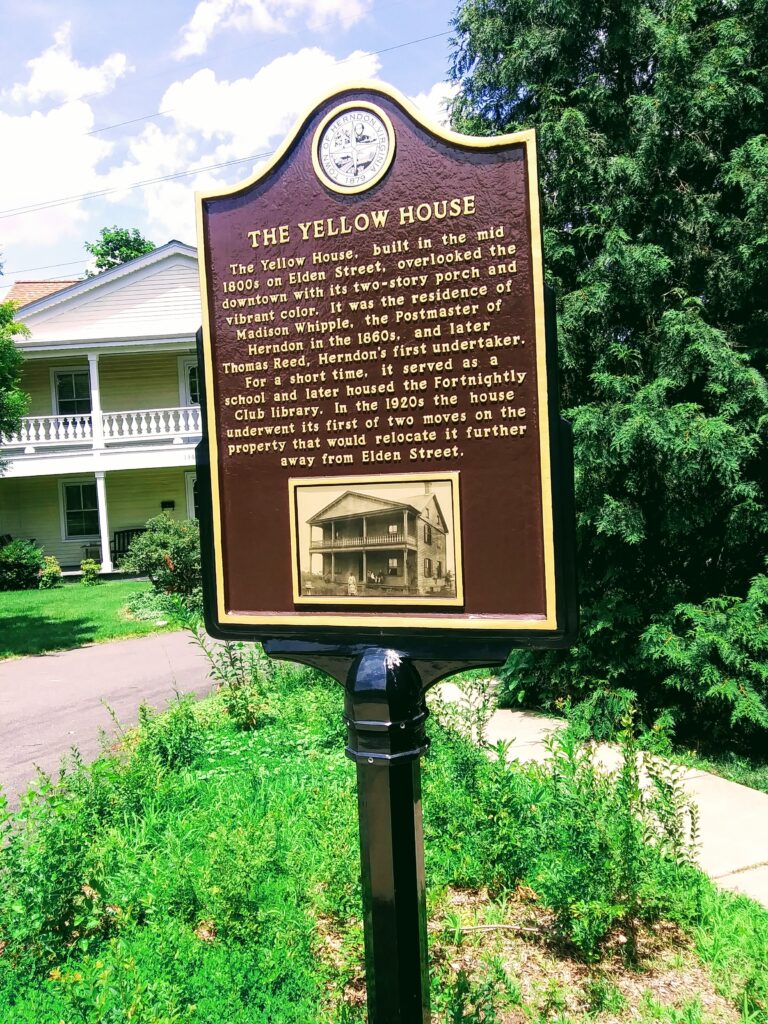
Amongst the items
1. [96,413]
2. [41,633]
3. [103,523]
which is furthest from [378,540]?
[96,413]

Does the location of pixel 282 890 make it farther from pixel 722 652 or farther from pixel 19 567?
pixel 19 567

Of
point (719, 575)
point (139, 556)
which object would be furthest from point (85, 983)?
point (139, 556)

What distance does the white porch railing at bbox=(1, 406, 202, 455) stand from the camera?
63.8ft

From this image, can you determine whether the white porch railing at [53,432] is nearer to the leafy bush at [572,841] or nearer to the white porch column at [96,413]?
the white porch column at [96,413]

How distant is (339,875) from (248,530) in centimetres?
172

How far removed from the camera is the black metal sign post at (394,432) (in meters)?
2.44

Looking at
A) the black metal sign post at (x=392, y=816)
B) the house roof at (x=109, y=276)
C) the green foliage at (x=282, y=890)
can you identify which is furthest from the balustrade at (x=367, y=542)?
the house roof at (x=109, y=276)

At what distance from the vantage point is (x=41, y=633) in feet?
41.0

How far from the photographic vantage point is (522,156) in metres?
2.40

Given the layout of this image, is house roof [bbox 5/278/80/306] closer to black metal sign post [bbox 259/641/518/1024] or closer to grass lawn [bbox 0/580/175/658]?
grass lawn [bbox 0/580/175/658]

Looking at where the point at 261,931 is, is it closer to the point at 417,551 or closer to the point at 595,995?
the point at 595,995

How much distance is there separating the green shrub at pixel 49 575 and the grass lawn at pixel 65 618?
29 centimetres

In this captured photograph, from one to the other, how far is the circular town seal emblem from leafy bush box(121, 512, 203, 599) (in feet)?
39.4

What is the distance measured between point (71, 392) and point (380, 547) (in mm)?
20928
